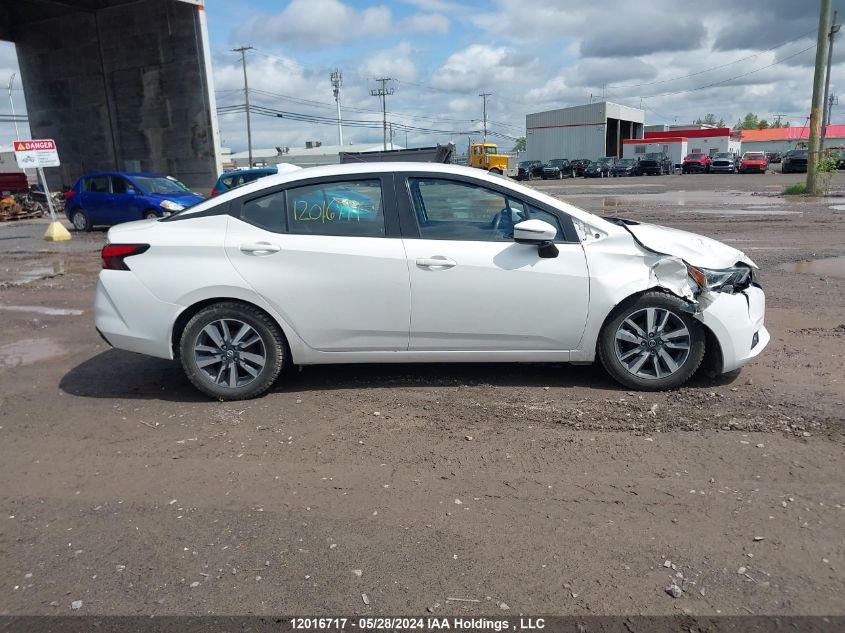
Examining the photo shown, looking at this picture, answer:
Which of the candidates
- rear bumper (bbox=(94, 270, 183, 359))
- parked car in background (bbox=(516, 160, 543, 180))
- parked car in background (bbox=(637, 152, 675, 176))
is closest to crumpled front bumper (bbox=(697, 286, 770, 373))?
rear bumper (bbox=(94, 270, 183, 359))

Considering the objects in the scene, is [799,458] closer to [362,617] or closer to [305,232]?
[362,617]

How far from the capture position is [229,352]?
4766mm

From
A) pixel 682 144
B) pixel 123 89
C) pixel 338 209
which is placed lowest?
pixel 338 209

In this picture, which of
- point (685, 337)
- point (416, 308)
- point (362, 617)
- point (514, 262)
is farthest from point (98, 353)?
point (685, 337)

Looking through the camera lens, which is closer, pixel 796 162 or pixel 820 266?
pixel 820 266

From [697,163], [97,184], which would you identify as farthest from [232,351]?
[697,163]

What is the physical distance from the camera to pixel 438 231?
473cm

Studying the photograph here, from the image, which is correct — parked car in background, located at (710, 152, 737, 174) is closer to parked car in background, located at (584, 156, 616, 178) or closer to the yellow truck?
parked car in background, located at (584, 156, 616, 178)

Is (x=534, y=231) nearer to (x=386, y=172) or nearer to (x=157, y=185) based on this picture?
(x=386, y=172)

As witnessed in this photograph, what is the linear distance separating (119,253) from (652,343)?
12.6ft

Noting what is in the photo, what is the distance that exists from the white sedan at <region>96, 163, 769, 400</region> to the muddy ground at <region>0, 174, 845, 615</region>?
34 centimetres

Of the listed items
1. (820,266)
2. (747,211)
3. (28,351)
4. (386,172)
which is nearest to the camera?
(386,172)

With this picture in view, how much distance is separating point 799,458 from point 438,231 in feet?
8.64

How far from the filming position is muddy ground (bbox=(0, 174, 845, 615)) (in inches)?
107
